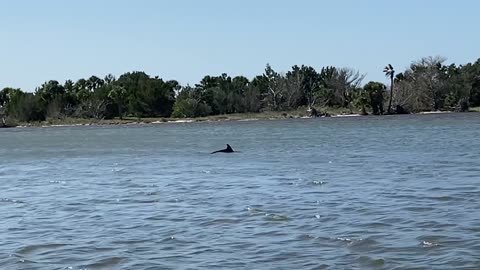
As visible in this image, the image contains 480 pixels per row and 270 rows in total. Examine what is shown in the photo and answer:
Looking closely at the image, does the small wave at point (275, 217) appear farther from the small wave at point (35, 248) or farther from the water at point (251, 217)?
the small wave at point (35, 248)

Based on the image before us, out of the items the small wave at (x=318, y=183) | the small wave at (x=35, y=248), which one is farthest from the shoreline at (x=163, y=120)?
the small wave at (x=35, y=248)

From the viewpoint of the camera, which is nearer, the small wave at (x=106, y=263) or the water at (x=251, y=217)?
the small wave at (x=106, y=263)

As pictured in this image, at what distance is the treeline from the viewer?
13288 cm

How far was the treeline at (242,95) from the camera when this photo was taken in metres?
133

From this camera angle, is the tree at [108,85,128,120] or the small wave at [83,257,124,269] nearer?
the small wave at [83,257,124,269]

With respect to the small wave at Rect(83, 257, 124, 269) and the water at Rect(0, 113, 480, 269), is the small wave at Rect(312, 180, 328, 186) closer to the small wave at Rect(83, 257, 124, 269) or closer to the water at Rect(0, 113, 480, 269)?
the water at Rect(0, 113, 480, 269)

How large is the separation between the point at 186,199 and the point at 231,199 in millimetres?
1385

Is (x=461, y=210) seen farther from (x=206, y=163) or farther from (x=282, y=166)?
(x=206, y=163)

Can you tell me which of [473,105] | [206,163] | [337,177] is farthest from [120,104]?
[337,177]

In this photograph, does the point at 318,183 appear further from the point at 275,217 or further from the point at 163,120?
the point at 163,120

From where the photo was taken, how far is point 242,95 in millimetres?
150875

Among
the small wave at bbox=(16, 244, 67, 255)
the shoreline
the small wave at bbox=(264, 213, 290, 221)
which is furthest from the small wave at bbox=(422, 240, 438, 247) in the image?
the shoreline

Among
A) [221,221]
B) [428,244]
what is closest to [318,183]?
[221,221]

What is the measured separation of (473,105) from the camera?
13575 centimetres
